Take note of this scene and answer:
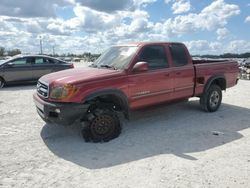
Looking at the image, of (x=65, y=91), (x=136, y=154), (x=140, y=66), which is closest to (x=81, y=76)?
(x=65, y=91)

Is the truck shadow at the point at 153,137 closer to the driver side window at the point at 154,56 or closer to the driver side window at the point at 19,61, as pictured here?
the driver side window at the point at 154,56

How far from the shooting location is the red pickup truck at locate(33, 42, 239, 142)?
17.6 feet

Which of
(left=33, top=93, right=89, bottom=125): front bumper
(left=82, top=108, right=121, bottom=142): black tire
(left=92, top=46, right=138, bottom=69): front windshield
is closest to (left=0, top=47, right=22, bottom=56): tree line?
(left=92, top=46, right=138, bottom=69): front windshield

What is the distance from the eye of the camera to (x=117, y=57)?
6547mm

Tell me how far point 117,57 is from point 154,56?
864mm

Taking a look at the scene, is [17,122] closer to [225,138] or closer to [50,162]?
[50,162]

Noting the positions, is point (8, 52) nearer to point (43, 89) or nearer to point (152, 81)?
point (43, 89)

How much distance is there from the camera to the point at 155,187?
386 cm

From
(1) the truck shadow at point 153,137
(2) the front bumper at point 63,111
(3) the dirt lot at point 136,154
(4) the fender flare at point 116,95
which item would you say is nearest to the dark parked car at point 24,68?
(3) the dirt lot at point 136,154

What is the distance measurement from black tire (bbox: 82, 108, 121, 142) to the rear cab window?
230 centimetres

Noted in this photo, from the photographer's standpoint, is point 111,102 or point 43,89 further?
point 111,102

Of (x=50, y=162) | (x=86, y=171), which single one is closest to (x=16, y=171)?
(x=50, y=162)

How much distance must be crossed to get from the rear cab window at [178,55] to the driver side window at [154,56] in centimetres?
31

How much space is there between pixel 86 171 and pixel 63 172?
1.13 ft
